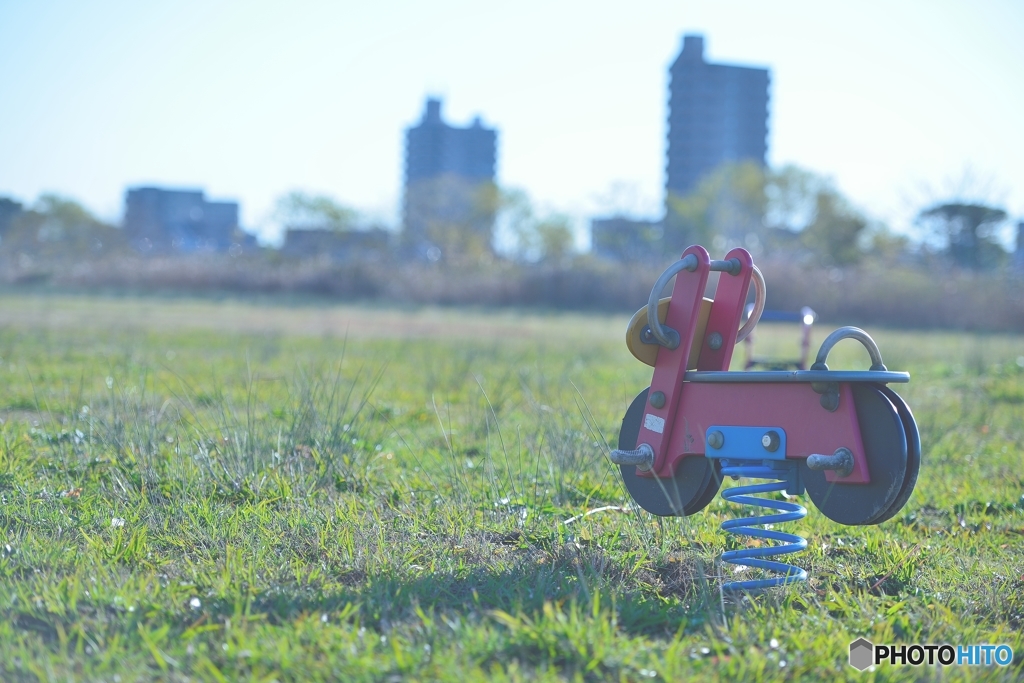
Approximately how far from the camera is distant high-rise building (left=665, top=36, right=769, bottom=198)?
3760 inches

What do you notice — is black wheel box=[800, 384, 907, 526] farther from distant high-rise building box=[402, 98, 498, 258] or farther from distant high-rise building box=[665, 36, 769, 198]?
distant high-rise building box=[665, 36, 769, 198]

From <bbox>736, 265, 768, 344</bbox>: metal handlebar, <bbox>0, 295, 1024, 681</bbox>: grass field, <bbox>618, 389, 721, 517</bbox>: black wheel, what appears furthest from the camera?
<bbox>736, 265, 768, 344</bbox>: metal handlebar

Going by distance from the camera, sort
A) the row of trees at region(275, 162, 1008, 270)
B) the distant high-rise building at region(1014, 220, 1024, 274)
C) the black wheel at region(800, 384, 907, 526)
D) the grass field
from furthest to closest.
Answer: the row of trees at region(275, 162, 1008, 270)
the distant high-rise building at region(1014, 220, 1024, 274)
the black wheel at region(800, 384, 907, 526)
the grass field

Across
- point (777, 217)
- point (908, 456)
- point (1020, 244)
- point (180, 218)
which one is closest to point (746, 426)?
point (908, 456)

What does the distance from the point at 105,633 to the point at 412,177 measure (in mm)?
173265

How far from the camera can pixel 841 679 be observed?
2529mm

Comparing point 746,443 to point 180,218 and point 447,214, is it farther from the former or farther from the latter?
point 180,218

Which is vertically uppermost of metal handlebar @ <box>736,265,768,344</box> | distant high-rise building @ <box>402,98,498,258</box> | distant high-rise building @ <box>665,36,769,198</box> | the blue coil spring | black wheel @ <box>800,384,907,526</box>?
distant high-rise building @ <box>665,36,769,198</box>

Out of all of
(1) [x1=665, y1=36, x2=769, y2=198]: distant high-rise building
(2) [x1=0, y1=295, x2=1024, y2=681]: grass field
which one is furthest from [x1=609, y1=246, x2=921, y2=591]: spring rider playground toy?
(1) [x1=665, y1=36, x2=769, y2=198]: distant high-rise building

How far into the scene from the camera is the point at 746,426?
128 inches

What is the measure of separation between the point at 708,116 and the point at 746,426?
108842mm

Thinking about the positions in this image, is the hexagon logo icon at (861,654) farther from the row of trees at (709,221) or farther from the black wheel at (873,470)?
the row of trees at (709,221)

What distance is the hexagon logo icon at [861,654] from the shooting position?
264 centimetres

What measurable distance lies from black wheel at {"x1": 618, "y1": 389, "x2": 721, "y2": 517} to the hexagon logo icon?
77 centimetres
